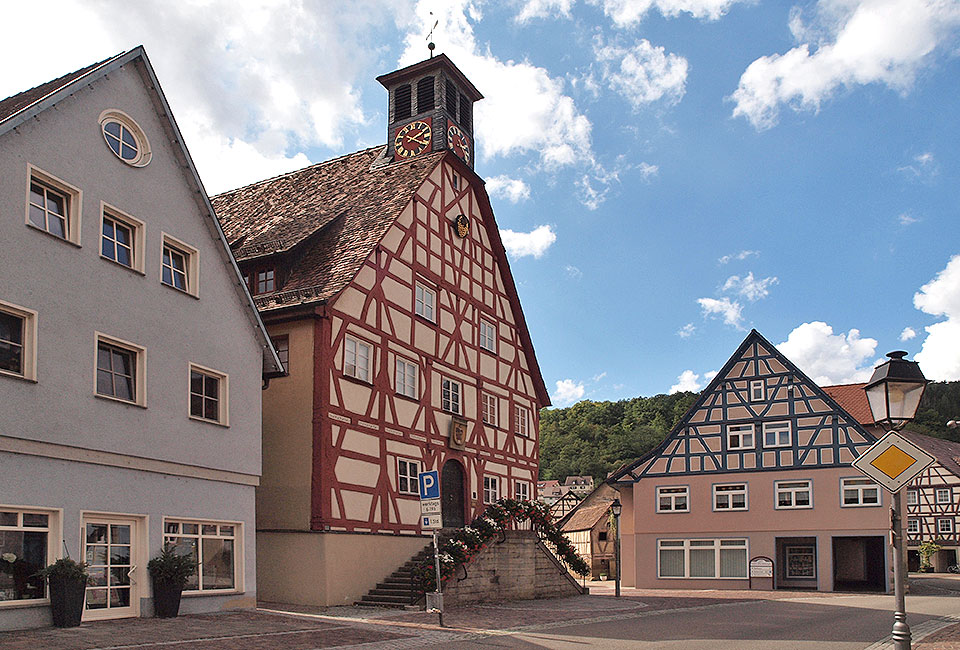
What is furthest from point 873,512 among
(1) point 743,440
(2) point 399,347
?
(2) point 399,347

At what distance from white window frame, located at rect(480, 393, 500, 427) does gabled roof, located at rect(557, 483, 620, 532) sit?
112 ft

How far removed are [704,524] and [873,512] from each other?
21.6 ft

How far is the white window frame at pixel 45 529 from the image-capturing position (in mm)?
14609

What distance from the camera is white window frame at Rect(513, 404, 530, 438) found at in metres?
33.5

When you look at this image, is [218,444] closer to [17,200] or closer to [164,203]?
[164,203]

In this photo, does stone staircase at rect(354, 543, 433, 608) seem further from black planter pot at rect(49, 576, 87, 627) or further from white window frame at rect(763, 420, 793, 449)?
white window frame at rect(763, 420, 793, 449)

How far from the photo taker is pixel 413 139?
3127cm

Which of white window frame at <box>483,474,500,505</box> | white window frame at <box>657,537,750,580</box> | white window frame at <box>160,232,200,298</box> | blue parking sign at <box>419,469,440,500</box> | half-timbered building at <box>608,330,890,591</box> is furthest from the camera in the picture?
white window frame at <box>657,537,750,580</box>

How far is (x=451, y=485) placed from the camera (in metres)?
28.8

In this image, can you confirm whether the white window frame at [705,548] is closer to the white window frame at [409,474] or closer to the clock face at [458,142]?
the white window frame at [409,474]

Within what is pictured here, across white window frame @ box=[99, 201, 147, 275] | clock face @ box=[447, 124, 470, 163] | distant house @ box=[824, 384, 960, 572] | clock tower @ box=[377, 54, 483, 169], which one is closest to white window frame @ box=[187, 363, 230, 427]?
white window frame @ box=[99, 201, 147, 275]

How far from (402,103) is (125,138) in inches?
591

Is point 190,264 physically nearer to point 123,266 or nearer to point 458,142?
point 123,266

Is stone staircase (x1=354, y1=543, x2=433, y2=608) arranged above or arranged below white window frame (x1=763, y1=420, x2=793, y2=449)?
below
